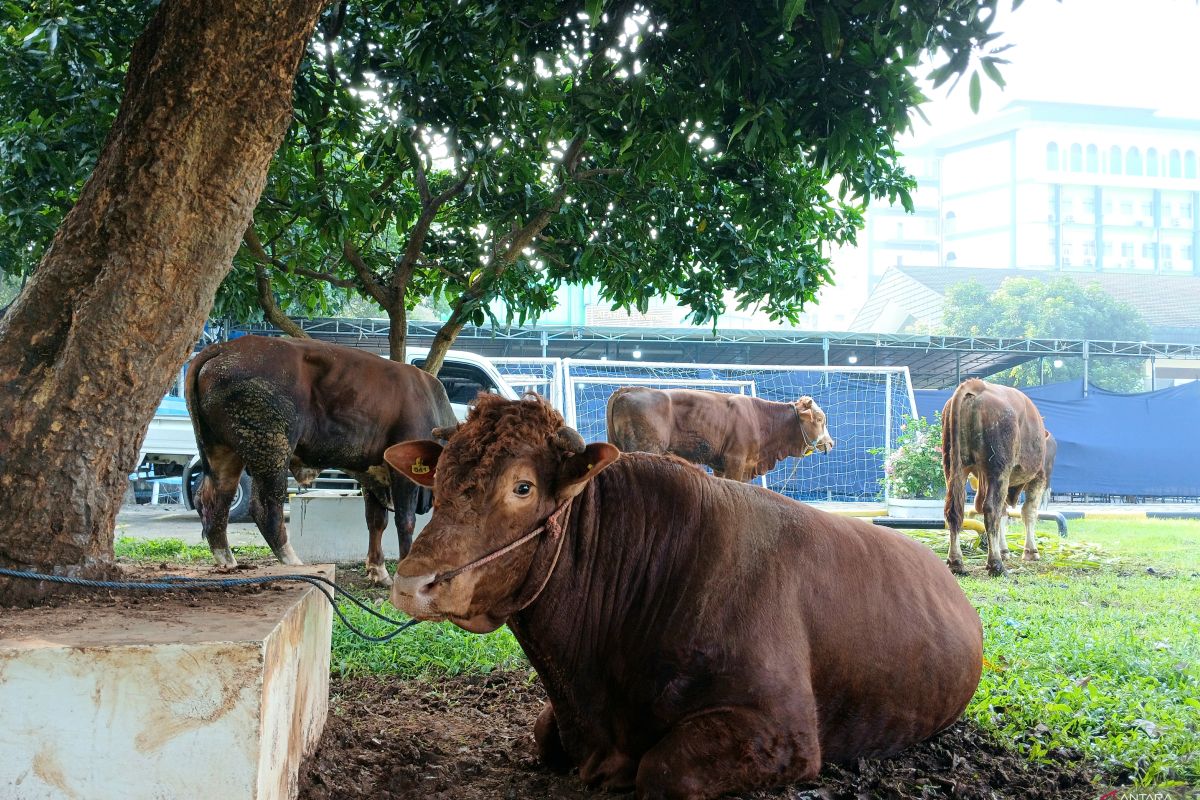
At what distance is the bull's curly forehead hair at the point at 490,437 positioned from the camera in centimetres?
296

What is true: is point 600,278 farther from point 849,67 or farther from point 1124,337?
point 1124,337

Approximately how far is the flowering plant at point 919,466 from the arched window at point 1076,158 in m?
90.3

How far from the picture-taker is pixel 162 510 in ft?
56.0

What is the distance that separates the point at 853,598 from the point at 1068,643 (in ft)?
8.88

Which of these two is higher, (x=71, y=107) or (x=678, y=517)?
(x=71, y=107)

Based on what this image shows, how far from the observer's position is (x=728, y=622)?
10.2 feet

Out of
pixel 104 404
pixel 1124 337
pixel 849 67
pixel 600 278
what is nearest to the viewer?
pixel 104 404

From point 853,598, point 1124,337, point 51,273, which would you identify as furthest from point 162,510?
point 1124,337

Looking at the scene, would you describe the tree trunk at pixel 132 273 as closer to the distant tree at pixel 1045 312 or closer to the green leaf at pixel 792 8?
the green leaf at pixel 792 8

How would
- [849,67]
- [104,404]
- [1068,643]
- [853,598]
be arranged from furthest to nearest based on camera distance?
[1068,643], [849,67], [853,598], [104,404]

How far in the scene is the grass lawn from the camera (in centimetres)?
365

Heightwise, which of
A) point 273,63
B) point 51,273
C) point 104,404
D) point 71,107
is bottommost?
point 104,404

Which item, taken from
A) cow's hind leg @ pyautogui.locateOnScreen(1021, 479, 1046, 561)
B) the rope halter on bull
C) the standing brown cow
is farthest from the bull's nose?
cow's hind leg @ pyautogui.locateOnScreen(1021, 479, 1046, 561)

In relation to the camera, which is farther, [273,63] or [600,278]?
[600,278]
